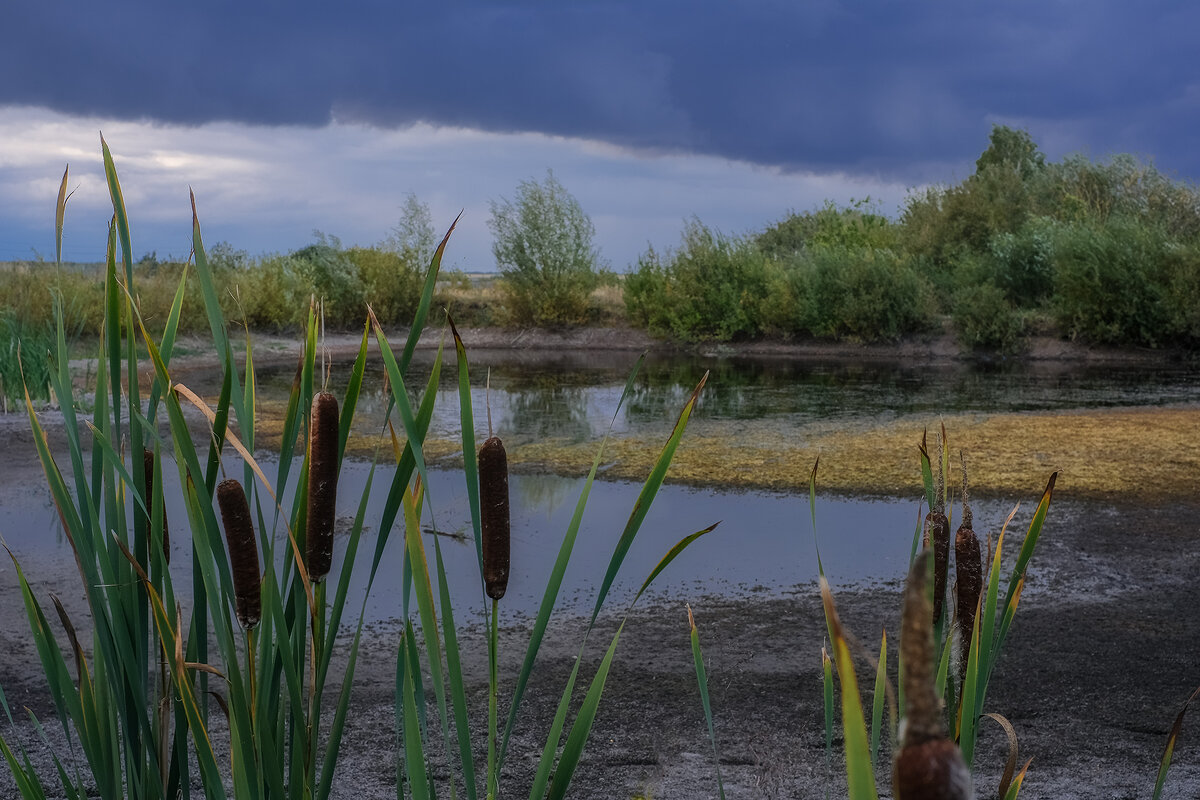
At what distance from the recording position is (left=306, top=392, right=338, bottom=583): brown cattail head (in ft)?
3.11

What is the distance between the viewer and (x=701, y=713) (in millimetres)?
2855

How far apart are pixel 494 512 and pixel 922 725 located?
25.6 inches

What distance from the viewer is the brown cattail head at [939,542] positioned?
1052mm

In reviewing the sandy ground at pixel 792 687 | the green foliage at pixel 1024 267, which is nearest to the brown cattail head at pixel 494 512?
the sandy ground at pixel 792 687

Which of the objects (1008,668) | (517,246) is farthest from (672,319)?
(1008,668)

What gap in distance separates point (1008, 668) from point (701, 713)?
1.04 meters

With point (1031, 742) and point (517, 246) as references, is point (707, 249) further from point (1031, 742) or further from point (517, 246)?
point (1031, 742)

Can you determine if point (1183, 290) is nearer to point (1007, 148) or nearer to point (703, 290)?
point (703, 290)

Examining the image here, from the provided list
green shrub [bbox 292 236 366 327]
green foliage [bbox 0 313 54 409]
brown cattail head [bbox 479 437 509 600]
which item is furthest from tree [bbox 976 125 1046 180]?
brown cattail head [bbox 479 437 509 600]

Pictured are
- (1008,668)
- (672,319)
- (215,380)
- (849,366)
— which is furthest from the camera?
(672,319)

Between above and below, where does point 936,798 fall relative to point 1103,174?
below

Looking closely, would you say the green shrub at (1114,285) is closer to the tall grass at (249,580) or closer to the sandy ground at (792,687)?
the sandy ground at (792,687)

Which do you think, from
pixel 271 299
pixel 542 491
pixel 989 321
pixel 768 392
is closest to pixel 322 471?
pixel 542 491

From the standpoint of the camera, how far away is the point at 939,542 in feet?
3.53
